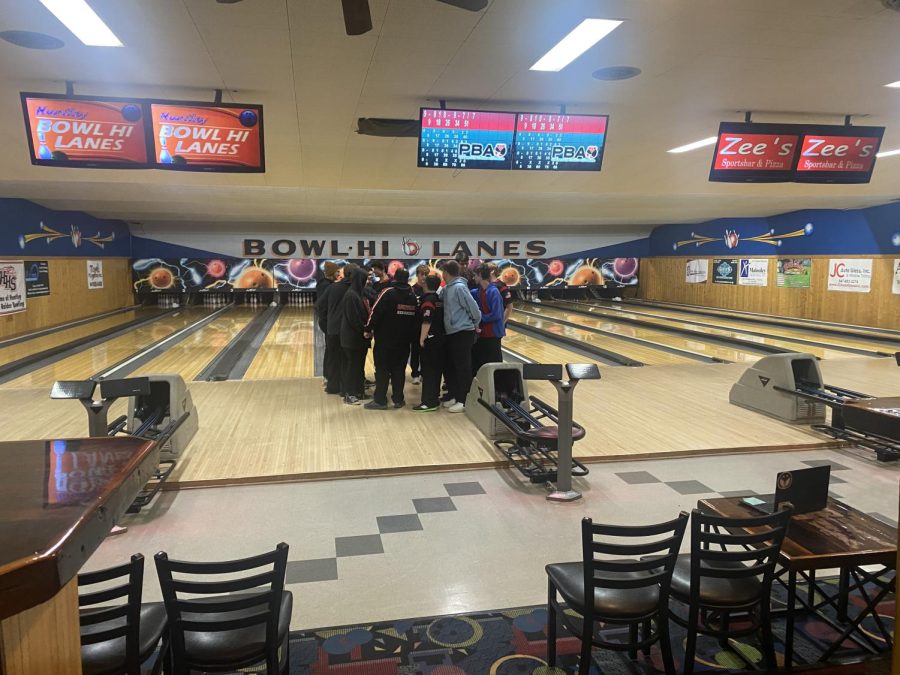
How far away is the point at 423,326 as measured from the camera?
17.5 ft

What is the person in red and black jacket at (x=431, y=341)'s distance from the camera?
17.5ft

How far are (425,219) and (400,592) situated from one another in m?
14.1

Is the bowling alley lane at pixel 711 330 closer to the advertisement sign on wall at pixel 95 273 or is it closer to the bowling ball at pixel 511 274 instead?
the bowling ball at pixel 511 274

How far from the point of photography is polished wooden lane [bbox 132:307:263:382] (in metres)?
7.95

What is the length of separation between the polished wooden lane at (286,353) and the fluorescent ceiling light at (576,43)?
4.61 m

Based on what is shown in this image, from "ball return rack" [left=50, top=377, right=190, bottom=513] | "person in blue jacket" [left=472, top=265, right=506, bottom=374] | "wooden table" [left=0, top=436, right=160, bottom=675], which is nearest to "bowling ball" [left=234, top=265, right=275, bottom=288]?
"person in blue jacket" [left=472, top=265, right=506, bottom=374]

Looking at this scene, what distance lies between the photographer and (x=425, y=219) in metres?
16.2

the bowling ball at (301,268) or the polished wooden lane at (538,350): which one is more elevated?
the bowling ball at (301,268)

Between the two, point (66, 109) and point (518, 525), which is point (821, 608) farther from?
point (66, 109)

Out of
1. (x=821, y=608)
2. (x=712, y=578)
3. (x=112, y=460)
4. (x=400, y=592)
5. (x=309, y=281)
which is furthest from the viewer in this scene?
(x=309, y=281)

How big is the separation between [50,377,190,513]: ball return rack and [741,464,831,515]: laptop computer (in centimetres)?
264

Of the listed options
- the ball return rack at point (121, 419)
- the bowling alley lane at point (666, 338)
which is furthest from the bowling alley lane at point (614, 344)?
the ball return rack at point (121, 419)

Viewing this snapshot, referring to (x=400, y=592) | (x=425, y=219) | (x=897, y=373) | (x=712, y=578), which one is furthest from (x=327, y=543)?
(x=425, y=219)

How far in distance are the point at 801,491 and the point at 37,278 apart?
12759 millimetres
